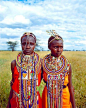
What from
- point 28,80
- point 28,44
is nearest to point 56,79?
point 28,80

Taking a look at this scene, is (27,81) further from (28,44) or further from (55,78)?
(28,44)

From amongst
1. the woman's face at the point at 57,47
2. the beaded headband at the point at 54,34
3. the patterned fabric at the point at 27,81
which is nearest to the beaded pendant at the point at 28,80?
the patterned fabric at the point at 27,81

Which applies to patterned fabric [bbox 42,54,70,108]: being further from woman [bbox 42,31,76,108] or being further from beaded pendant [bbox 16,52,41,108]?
beaded pendant [bbox 16,52,41,108]

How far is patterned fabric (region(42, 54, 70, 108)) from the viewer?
2.20m

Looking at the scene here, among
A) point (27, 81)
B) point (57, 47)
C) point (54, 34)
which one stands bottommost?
point (27, 81)

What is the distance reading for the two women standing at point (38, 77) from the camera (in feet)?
7.03

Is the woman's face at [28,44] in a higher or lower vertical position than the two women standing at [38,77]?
higher

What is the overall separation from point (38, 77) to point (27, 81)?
0.20 m

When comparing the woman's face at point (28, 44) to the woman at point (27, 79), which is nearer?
the woman's face at point (28, 44)

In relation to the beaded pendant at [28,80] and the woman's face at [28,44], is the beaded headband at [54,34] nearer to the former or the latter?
the woman's face at [28,44]

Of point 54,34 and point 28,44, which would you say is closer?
point 28,44

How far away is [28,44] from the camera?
2041 millimetres

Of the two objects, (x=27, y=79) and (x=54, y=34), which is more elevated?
(x=54, y=34)

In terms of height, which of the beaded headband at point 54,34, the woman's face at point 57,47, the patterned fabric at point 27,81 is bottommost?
the patterned fabric at point 27,81
